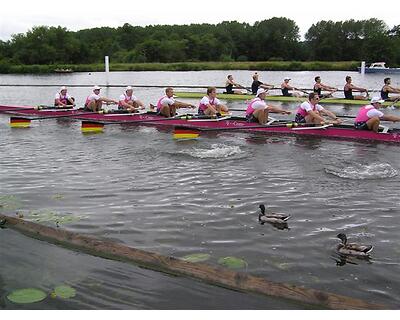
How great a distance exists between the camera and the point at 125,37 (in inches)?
5487

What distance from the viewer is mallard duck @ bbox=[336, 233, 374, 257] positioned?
23.0ft

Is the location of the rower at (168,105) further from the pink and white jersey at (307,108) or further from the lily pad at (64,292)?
the lily pad at (64,292)

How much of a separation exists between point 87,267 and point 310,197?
4.96 meters

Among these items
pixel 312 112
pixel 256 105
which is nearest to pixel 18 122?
pixel 256 105

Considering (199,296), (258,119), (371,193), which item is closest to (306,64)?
(258,119)

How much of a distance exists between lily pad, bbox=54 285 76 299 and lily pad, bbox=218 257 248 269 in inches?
78.7

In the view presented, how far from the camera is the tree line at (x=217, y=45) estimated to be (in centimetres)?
11169

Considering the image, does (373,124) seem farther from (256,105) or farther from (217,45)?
(217,45)

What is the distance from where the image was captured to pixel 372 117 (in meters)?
15.3

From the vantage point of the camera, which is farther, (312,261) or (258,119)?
(258,119)

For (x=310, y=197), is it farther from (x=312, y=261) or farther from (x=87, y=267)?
(x=87, y=267)

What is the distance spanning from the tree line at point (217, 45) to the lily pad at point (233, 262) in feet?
325

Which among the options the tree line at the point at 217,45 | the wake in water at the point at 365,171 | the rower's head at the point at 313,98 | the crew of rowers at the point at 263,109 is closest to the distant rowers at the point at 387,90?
the crew of rowers at the point at 263,109

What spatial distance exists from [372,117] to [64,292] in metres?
11.8
